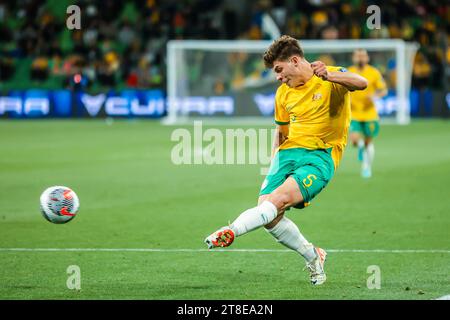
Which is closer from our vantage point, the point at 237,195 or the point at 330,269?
the point at 330,269

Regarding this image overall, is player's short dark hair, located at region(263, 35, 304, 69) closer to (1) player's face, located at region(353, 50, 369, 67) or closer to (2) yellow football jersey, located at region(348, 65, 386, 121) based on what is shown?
(2) yellow football jersey, located at region(348, 65, 386, 121)

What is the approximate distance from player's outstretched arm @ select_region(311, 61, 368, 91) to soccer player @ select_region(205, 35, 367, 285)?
2 centimetres

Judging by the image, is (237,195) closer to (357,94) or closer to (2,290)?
(357,94)

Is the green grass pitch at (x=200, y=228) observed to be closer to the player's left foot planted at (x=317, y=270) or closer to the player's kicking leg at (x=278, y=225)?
the player's left foot planted at (x=317, y=270)

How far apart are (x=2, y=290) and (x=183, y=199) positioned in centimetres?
626

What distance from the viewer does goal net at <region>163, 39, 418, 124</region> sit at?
97.2 ft

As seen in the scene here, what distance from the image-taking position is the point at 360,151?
1709 centimetres

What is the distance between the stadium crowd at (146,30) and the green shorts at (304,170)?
944 inches

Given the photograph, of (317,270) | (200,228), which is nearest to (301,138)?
(317,270)

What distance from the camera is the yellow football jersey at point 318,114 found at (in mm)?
7840
